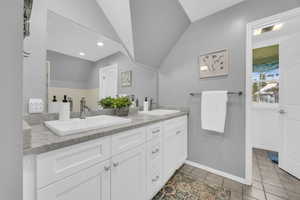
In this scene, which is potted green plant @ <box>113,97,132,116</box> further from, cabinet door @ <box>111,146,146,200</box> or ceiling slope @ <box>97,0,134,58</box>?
ceiling slope @ <box>97,0,134,58</box>

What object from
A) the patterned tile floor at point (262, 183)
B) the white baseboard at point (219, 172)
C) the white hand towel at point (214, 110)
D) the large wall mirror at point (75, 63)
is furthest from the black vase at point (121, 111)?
the white baseboard at point (219, 172)

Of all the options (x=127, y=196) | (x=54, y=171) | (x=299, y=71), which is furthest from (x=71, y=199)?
(x=299, y=71)

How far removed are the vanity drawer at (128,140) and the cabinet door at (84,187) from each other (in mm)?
116

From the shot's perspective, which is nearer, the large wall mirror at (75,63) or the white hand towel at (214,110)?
the large wall mirror at (75,63)

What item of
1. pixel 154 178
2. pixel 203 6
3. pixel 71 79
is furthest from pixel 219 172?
pixel 203 6

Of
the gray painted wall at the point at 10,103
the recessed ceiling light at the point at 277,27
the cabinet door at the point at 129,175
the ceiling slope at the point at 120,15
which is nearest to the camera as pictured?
the gray painted wall at the point at 10,103

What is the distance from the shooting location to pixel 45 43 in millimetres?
1072

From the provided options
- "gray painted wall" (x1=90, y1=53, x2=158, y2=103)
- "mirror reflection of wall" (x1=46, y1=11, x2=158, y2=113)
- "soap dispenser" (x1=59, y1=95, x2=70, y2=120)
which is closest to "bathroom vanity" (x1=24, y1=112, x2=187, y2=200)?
"soap dispenser" (x1=59, y1=95, x2=70, y2=120)

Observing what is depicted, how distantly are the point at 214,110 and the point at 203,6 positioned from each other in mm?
1453

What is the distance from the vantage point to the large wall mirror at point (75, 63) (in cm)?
111

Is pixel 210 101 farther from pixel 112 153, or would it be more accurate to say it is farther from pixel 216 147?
pixel 112 153

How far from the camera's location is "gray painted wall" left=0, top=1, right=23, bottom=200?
0.26 metres

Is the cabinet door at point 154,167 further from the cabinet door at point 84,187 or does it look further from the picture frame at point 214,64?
the picture frame at point 214,64

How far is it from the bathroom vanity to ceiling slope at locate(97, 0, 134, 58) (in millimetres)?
1140
